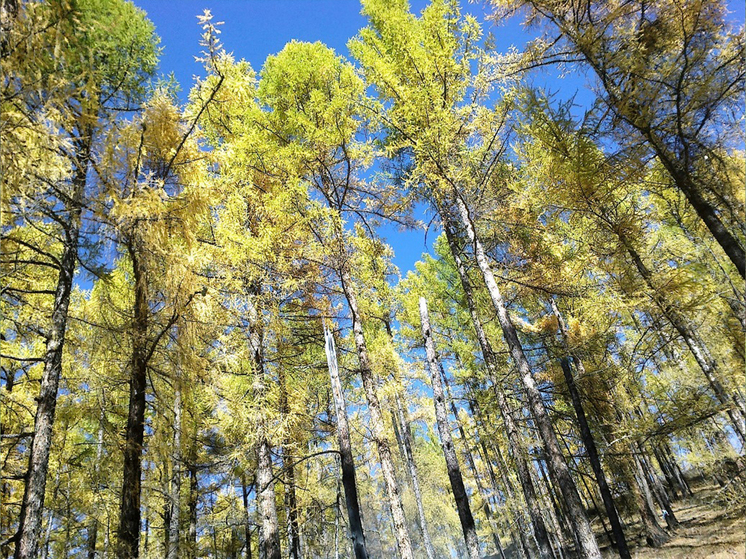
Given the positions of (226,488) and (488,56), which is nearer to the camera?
(488,56)

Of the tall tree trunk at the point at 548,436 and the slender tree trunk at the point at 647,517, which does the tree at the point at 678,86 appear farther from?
the slender tree trunk at the point at 647,517

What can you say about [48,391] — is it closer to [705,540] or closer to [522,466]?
[522,466]

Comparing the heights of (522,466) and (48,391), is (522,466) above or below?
below

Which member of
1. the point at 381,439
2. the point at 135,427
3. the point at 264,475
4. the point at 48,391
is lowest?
the point at 264,475

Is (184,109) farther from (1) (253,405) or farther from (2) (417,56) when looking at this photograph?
(1) (253,405)

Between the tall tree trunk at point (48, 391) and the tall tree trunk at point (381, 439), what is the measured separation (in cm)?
470

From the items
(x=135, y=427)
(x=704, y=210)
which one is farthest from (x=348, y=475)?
(x=704, y=210)

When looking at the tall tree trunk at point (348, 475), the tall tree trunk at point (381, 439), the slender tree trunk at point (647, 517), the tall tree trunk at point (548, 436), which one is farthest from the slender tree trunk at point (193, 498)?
the slender tree trunk at point (647, 517)

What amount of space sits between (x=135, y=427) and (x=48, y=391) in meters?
1.05

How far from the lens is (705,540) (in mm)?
10828

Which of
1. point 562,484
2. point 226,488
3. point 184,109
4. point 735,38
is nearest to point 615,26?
point 735,38

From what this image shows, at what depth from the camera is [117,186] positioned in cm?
457

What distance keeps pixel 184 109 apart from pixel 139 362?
3.67m

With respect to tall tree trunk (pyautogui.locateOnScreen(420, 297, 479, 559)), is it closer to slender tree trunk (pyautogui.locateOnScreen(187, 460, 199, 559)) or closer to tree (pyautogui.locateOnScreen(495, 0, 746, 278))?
tree (pyautogui.locateOnScreen(495, 0, 746, 278))
